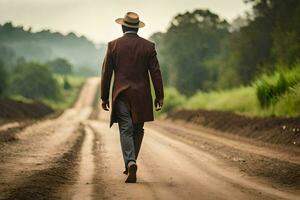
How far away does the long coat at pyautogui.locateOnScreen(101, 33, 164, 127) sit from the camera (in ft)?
27.5

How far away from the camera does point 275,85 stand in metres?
21.4

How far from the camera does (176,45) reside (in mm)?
60469

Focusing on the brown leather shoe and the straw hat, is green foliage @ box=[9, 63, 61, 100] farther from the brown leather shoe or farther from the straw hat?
the brown leather shoe

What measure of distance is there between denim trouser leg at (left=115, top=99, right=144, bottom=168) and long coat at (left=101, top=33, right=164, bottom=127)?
0.09 metres

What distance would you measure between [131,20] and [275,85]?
13.8m

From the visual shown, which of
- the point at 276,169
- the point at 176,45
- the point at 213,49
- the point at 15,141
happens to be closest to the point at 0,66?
the point at 176,45

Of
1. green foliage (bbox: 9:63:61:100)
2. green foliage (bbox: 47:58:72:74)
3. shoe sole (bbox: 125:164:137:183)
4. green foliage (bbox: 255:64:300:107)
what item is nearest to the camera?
shoe sole (bbox: 125:164:137:183)

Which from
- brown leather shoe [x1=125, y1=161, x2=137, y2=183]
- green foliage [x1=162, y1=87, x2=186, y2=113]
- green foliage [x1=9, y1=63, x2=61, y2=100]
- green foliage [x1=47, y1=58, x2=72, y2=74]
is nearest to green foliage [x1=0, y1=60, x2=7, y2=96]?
green foliage [x1=9, y1=63, x2=61, y2=100]

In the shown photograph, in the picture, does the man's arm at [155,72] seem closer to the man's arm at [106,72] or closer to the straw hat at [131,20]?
the straw hat at [131,20]

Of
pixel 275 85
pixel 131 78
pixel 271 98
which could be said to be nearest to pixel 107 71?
pixel 131 78

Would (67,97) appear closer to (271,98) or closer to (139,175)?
(271,98)

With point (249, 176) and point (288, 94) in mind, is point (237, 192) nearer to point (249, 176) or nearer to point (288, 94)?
point (249, 176)

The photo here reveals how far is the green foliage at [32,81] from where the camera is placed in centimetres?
6450

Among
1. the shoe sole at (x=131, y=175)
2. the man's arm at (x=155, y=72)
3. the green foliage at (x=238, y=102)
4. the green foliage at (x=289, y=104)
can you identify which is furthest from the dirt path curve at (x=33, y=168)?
the green foliage at (x=238, y=102)
